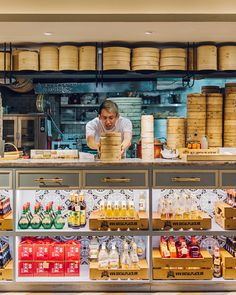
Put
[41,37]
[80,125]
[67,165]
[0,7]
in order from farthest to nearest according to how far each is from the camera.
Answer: [80,125] → [41,37] → [0,7] → [67,165]

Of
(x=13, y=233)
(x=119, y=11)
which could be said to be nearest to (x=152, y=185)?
(x=13, y=233)

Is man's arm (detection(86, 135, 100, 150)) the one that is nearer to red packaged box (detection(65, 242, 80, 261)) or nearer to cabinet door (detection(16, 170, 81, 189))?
cabinet door (detection(16, 170, 81, 189))

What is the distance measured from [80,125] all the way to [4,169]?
169 inches

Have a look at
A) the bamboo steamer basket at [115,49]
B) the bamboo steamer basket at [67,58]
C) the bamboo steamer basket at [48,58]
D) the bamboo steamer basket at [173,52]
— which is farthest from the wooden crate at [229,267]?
the bamboo steamer basket at [48,58]

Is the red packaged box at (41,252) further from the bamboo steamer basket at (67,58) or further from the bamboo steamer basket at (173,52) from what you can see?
the bamboo steamer basket at (173,52)

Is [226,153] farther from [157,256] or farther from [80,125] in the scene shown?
[80,125]

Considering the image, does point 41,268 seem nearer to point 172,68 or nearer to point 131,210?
point 131,210

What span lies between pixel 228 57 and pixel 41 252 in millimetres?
2804

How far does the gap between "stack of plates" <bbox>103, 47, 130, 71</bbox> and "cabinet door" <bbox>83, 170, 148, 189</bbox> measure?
4.48 ft

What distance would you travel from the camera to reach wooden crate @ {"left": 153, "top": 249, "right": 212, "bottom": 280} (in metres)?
3.79

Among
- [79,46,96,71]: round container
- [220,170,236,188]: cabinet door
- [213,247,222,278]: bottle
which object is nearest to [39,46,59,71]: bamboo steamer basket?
[79,46,96,71]: round container

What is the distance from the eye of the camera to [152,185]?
3.80 m

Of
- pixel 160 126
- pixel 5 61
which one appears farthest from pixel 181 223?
pixel 160 126

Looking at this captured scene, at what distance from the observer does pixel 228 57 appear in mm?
4719
